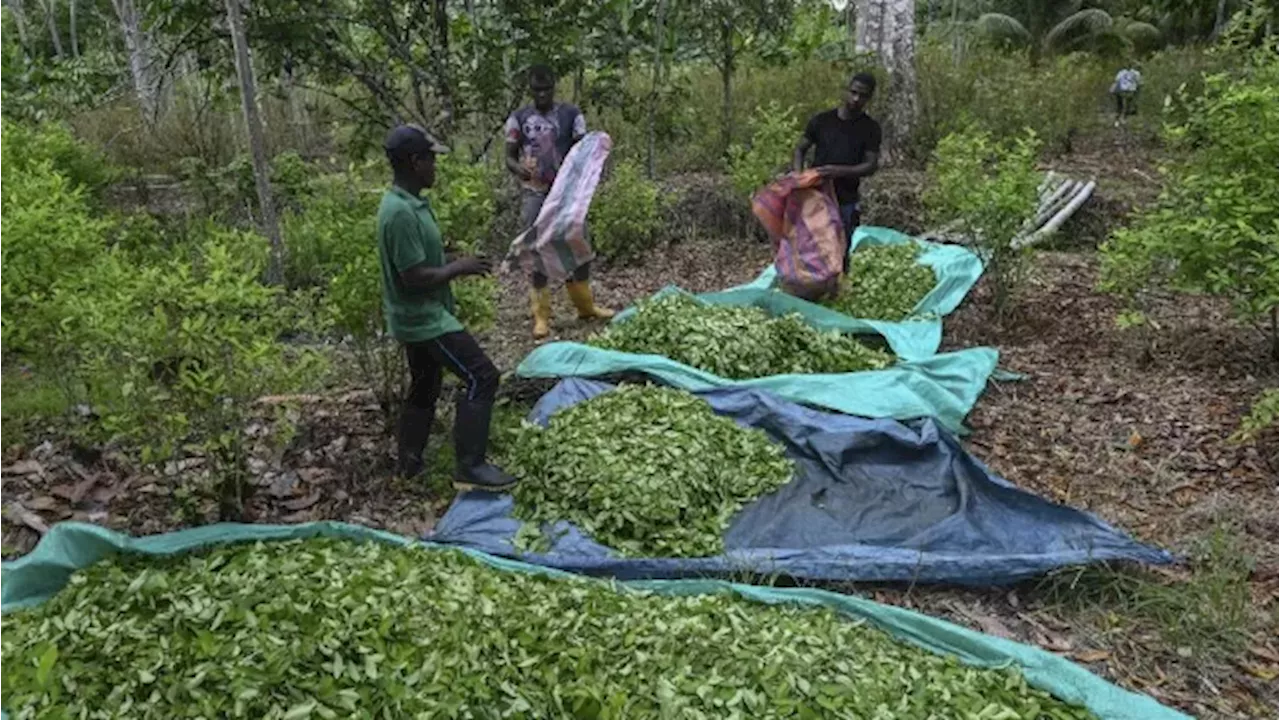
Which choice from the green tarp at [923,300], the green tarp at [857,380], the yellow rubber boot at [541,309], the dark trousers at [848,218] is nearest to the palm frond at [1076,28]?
the green tarp at [923,300]

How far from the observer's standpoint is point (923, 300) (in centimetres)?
589

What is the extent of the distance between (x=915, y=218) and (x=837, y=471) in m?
4.83

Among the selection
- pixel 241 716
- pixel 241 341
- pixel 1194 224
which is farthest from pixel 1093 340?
pixel 241 716

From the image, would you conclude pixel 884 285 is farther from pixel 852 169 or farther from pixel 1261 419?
pixel 1261 419

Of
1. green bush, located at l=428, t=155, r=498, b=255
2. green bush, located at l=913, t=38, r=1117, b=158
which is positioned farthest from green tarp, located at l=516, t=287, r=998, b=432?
green bush, located at l=913, t=38, r=1117, b=158

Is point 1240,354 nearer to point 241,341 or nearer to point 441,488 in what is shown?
point 441,488

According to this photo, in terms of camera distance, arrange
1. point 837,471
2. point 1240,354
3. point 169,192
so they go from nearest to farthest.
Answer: point 837,471
point 1240,354
point 169,192

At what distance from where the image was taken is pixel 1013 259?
5871 mm

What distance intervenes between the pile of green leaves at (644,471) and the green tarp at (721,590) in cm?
34

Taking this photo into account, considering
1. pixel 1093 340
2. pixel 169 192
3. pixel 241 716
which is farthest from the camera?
pixel 169 192

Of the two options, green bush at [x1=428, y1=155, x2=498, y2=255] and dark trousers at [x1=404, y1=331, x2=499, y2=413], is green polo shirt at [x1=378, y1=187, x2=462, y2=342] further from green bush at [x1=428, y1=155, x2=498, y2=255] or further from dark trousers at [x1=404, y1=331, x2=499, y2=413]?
green bush at [x1=428, y1=155, x2=498, y2=255]

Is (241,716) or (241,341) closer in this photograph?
(241,716)

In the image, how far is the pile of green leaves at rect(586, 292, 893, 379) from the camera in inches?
188

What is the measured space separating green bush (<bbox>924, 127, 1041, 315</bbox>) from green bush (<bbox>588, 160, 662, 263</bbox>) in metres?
2.25
